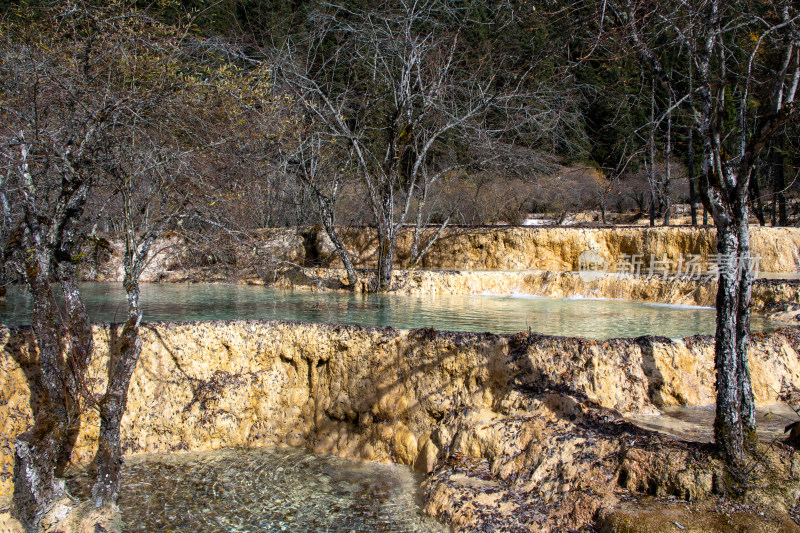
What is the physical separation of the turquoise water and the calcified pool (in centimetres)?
248

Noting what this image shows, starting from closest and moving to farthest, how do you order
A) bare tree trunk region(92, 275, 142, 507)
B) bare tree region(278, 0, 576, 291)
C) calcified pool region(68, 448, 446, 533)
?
1. calcified pool region(68, 448, 446, 533)
2. bare tree trunk region(92, 275, 142, 507)
3. bare tree region(278, 0, 576, 291)

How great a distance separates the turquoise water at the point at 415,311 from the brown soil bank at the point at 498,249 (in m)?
2.96

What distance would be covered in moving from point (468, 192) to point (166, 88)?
14814mm

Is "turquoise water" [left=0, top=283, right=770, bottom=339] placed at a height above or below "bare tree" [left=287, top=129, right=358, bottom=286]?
below

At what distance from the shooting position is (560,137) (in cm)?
1360

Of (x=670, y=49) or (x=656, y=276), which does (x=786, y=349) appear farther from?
(x=656, y=276)

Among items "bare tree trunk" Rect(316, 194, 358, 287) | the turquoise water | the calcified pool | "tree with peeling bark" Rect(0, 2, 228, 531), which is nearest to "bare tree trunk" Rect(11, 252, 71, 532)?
"tree with peeling bark" Rect(0, 2, 228, 531)

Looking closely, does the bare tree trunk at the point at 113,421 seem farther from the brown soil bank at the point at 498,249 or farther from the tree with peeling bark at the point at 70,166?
the brown soil bank at the point at 498,249

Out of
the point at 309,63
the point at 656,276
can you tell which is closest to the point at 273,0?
the point at 309,63

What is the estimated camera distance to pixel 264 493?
575cm

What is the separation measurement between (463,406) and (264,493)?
236cm

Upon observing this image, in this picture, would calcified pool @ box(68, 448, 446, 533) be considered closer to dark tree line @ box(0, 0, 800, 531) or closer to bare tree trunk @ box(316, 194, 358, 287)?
dark tree line @ box(0, 0, 800, 531)

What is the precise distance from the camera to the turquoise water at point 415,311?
8.54 m

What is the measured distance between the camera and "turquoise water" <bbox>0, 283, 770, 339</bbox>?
8.54 metres
